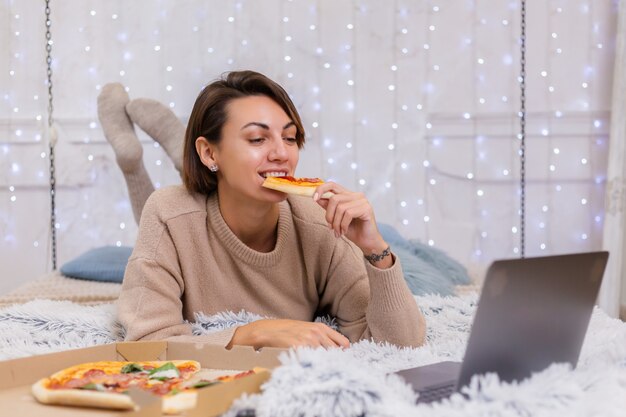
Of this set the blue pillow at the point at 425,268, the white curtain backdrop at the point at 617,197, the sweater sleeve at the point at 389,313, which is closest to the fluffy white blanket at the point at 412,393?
the sweater sleeve at the point at 389,313

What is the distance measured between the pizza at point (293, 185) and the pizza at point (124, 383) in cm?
45

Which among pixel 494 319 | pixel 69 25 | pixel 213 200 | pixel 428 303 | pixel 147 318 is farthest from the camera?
pixel 69 25

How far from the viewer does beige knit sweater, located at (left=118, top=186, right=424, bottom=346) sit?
169 cm

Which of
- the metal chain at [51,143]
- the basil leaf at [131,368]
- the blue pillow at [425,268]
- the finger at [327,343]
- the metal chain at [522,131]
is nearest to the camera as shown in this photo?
the basil leaf at [131,368]

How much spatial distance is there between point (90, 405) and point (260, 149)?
83cm

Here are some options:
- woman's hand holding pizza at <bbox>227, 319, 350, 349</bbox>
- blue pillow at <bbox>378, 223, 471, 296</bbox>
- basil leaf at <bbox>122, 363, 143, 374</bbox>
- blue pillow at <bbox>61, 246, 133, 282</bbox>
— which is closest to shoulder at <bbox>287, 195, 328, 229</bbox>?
woman's hand holding pizza at <bbox>227, 319, 350, 349</bbox>

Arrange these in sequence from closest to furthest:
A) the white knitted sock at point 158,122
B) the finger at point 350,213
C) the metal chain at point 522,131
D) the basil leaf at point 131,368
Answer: the basil leaf at point 131,368 < the finger at point 350,213 < the white knitted sock at point 158,122 < the metal chain at point 522,131

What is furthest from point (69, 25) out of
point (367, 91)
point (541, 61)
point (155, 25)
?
point (541, 61)

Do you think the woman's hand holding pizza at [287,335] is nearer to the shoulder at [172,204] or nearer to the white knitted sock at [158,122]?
the shoulder at [172,204]

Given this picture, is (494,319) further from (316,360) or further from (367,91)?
(367,91)

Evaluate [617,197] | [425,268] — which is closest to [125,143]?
[425,268]

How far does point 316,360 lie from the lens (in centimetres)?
102

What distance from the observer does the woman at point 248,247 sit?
5.34 ft

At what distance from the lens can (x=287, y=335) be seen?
1.43 meters
